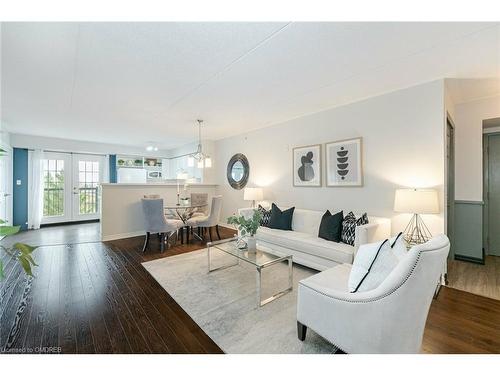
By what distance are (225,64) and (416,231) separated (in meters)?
2.97

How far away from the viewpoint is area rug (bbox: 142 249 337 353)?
5.58 ft

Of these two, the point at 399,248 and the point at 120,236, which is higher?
the point at 399,248

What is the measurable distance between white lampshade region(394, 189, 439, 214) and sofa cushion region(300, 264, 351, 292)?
1067 millimetres

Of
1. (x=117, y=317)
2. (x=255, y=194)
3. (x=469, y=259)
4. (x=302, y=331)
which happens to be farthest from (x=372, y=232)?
(x=117, y=317)

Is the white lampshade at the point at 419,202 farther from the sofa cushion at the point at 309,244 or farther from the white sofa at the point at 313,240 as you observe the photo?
the sofa cushion at the point at 309,244

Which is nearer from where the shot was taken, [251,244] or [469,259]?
[251,244]

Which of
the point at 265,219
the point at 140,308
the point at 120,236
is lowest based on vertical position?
the point at 140,308

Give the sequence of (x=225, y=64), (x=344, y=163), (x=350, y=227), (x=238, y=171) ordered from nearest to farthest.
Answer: (x=225, y=64), (x=350, y=227), (x=344, y=163), (x=238, y=171)

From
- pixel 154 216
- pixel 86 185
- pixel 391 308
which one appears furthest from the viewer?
pixel 86 185

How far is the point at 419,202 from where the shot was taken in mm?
2479

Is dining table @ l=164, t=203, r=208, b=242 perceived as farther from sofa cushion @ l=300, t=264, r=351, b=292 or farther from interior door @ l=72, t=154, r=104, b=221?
interior door @ l=72, t=154, r=104, b=221

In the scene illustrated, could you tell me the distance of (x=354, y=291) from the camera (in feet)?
4.92

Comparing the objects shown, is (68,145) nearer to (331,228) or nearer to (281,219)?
(281,219)

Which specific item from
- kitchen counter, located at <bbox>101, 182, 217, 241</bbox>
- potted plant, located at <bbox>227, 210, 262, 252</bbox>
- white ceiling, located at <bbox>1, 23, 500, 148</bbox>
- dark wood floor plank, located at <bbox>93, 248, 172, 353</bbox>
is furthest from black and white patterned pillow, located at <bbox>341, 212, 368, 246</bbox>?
kitchen counter, located at <bbox>101, 182, 217, 241</bbox>
